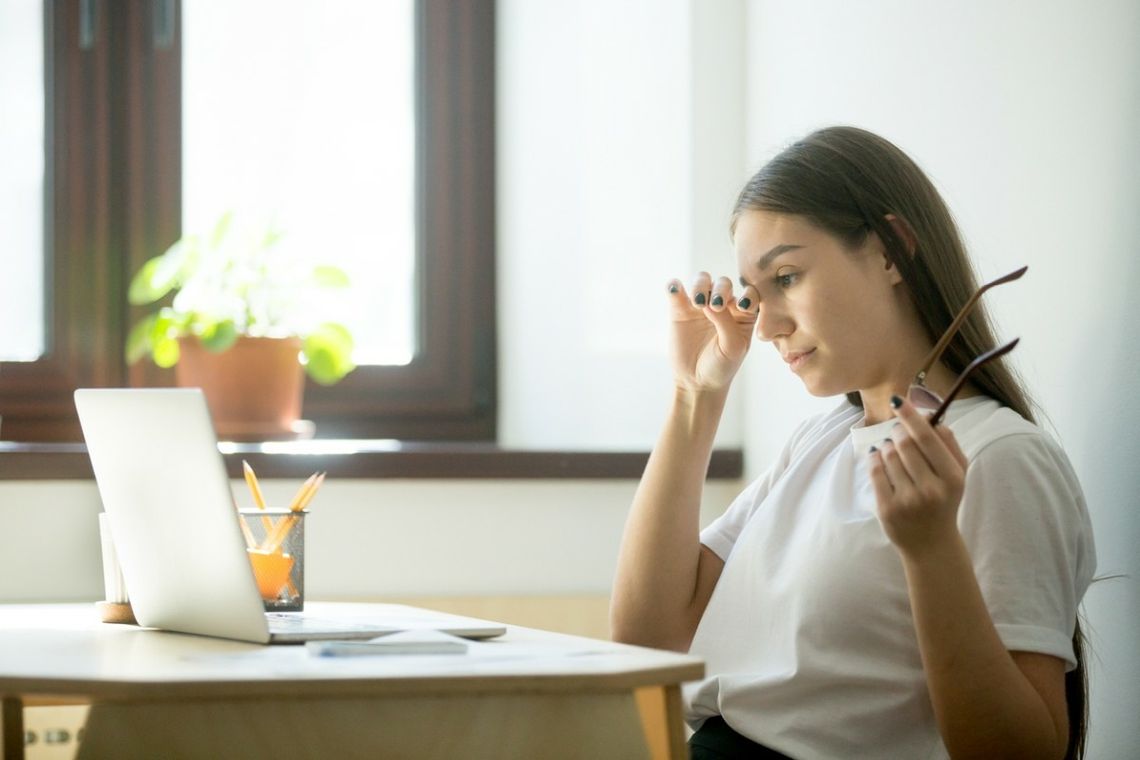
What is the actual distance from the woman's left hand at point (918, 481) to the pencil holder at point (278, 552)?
0.66 m

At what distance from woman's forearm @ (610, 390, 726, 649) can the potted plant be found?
99 cm

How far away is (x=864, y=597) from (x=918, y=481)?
23 centimetres

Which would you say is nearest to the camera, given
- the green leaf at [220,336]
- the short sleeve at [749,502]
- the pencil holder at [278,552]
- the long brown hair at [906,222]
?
the long brown hair at [906,222]

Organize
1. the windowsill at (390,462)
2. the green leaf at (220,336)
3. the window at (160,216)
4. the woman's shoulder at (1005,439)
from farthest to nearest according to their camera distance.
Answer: the window at (160,216)
the green leaf at (220,336)
the windowsill at (390,462)
the woman's shoulder at (1005,439)

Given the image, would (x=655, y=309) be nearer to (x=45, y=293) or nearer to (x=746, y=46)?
(x=746, y=46)

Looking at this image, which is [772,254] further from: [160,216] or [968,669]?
[160,216]

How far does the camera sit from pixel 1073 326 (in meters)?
1.51

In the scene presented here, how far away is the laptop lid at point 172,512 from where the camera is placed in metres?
1.18

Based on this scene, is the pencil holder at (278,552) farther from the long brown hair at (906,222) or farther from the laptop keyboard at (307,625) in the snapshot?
the long brown hair at (906,222)

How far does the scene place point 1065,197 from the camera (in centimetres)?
151

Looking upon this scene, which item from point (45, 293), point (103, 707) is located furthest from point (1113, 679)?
point (45, 293)

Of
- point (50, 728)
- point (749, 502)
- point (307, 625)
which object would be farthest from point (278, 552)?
point (749, 502)

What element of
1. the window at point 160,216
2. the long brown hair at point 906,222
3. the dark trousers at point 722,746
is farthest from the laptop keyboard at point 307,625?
the window at point 160,216

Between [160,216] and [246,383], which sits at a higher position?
[160,216]
